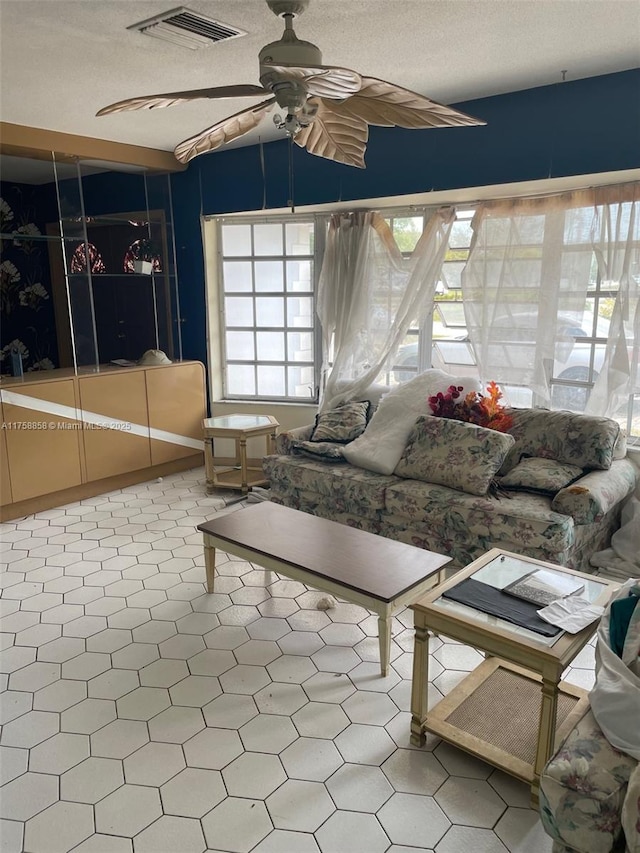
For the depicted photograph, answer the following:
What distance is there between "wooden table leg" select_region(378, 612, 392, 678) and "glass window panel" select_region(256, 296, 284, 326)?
316 centimetres

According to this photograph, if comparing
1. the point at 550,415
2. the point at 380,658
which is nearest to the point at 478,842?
the point at 380,658

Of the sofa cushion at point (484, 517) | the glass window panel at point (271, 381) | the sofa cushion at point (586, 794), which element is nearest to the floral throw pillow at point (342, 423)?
the sofa cushion at point (484, 517)

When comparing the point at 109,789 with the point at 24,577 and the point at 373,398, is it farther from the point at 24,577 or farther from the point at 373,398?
the point at 373,398

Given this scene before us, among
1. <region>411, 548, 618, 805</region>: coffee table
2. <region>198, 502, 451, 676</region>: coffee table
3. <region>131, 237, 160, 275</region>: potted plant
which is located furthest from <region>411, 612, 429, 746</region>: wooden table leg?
<region>131, 237, 160, 275</region>: potted plant

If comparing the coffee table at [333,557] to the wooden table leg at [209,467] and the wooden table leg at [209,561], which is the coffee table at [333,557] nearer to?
the wooden table leg at [209,561]

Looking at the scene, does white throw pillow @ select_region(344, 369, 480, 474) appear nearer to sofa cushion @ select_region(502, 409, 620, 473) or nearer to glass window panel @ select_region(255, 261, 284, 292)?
sofa cushion @ select_region(502, 409, 620, 473)

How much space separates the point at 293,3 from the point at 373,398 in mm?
2651

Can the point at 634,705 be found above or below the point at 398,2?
below

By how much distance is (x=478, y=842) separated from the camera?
1760 mm

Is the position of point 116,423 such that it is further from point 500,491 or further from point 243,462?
point 500,491

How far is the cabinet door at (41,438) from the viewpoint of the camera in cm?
407

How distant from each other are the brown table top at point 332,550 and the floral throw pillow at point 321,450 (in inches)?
32.6

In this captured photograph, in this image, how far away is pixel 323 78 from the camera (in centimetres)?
178

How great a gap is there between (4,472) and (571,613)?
139 inches
